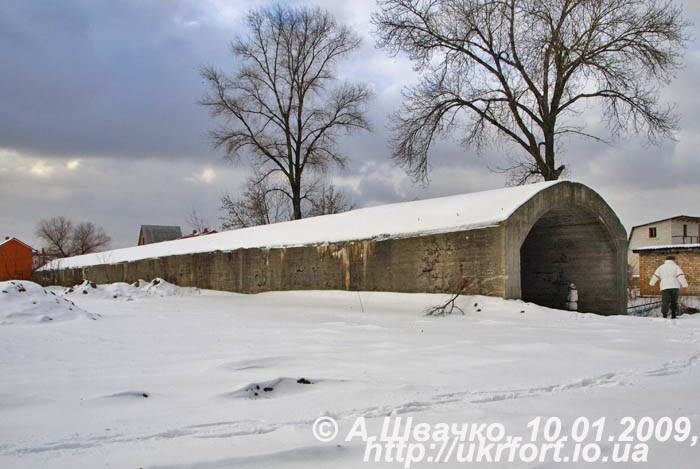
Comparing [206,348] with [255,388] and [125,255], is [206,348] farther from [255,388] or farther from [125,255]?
[125,255]

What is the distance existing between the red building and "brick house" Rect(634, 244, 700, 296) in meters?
31.3

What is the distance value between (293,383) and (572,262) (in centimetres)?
1128

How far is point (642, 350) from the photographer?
6.27 meters

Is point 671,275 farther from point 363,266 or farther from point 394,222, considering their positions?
point 363,266

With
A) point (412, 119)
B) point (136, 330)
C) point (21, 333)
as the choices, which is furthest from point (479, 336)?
point (412, 119)

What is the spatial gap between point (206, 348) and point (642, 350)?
4938mm

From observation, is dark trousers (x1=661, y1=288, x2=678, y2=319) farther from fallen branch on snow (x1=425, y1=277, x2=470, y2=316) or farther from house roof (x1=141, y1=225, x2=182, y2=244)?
house roof (x1=141, y1=225, x2=182, y2=244)

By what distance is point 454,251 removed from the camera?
11.1 m

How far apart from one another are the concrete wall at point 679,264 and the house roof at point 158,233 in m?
47.8

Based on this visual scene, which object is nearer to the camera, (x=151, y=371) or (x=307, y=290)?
(x=151, y=371)

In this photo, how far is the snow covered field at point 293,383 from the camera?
302cm

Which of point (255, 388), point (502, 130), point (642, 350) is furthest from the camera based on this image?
point (502, 130)

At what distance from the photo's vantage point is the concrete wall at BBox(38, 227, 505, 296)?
10656mm

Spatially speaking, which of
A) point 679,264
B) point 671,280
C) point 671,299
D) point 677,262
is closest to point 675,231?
point 677,262
